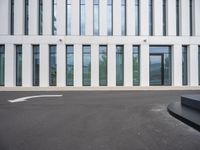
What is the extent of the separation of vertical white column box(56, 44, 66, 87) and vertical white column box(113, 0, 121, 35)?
19.5 ft

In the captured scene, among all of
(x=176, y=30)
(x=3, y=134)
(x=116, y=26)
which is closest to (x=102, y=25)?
(x=116, y=26)

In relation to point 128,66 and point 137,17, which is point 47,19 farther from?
point 128,66

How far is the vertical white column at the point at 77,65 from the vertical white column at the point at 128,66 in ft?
15.7

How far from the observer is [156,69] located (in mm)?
23344

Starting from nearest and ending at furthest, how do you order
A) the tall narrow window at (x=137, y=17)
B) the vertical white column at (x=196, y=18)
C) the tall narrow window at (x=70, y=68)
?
the tall narrow window at (x=70, y=68) → the vertical white column at (x=196, y=18) → the tall narrow window at (x=137, y=17)

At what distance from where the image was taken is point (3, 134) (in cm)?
528

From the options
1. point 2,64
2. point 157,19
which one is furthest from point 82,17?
point 2,64

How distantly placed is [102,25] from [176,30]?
830cm

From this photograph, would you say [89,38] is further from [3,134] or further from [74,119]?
[3,134]

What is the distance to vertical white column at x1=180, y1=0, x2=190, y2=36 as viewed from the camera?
74.7ft

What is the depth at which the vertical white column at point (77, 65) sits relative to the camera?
2177 centimetres

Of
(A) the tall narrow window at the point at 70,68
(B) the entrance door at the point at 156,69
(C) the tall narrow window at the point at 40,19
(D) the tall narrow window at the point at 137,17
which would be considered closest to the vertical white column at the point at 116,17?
(D) the tall narrow window at the point at 137,17

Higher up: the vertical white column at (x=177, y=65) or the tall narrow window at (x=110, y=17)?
the tall narrow window at (x=110, y=17)

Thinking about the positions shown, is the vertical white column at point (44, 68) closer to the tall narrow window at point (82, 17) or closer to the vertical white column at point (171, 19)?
the tall narrow window at point (82, 17)
